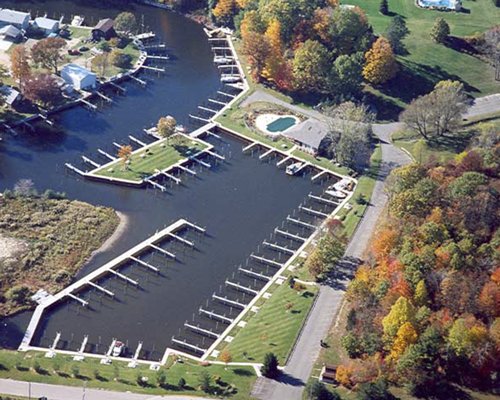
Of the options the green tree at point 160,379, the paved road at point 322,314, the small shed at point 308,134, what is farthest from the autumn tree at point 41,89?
the green tree at point 160,379

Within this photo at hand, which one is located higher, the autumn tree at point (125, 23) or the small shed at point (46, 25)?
the autumn tree at point (125, 23)

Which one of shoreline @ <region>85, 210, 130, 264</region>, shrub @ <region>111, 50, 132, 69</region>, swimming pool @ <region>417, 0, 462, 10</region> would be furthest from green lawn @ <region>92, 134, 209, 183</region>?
swimming pool @ <region>417, 0, 462, 10</region>

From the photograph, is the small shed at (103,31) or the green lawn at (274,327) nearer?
the green lawn at (274,327)

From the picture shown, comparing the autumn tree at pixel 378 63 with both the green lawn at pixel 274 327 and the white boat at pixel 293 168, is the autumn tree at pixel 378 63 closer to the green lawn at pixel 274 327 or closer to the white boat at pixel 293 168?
the white boat at pixel 293 168

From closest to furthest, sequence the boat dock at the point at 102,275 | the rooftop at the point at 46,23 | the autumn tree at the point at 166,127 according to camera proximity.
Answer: the boat dock at the point at 102,275, the autumn tree at the point at 166,127, the rooftop at the point at 46,23

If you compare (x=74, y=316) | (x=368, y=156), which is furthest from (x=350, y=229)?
(x=74, y=316)

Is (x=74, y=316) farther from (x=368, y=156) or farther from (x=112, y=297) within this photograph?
(x=368, y=156)
